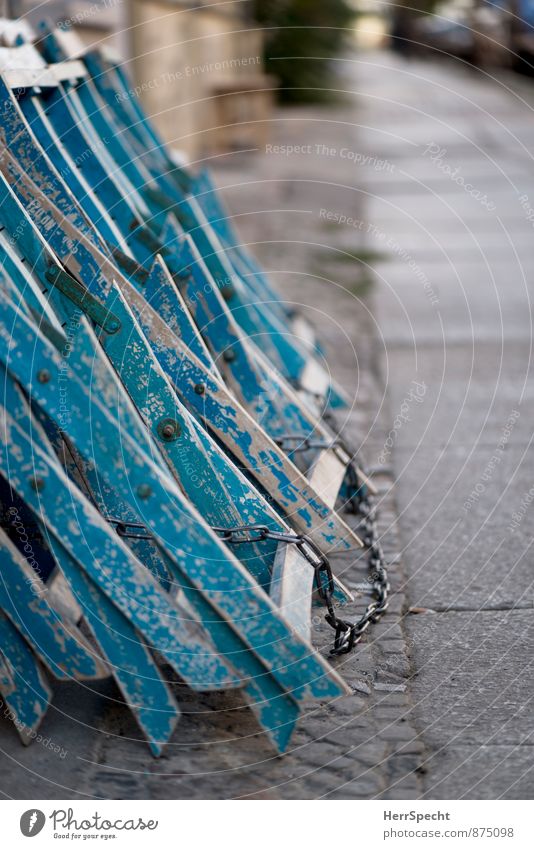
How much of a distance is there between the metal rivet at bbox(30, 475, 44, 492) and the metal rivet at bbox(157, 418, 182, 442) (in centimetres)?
34

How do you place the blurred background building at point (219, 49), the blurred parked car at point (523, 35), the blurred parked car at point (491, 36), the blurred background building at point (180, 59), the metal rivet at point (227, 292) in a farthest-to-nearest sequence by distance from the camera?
the blurred parked car at point (491, 36) → the blurred parked car at point (523, 35) → the blurred background building at point (219, 49) → the blurred background building at point (180, 59) → the metal rivet at point (227, 292)

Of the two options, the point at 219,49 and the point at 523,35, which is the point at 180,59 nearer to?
the point at 219,49

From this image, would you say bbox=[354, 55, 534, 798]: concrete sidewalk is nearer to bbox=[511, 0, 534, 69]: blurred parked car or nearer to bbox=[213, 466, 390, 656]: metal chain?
bbox=[213, 466, 390, 656]: metal chain

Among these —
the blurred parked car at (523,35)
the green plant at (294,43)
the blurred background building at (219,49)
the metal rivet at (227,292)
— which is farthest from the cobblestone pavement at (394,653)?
the blurred parked car at (523,35)

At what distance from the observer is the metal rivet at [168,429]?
8.28 ft

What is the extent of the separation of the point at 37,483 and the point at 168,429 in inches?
14.4

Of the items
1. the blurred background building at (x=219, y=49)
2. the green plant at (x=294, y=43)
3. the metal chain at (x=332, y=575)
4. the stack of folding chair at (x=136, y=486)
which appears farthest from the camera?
the green plant at (x=294, y=43)

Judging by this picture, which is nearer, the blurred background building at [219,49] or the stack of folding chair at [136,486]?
the stack of folding chair at [136,486]

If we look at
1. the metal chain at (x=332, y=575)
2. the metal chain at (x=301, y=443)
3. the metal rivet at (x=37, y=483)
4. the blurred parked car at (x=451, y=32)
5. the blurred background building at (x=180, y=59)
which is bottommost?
the metal rivet at (x=37, y=483)

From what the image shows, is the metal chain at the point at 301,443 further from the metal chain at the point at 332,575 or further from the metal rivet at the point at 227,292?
the metal rivet at the point at 227,292

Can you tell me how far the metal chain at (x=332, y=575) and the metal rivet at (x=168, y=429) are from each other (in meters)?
0.26

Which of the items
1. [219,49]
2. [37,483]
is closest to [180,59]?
[219,49]
